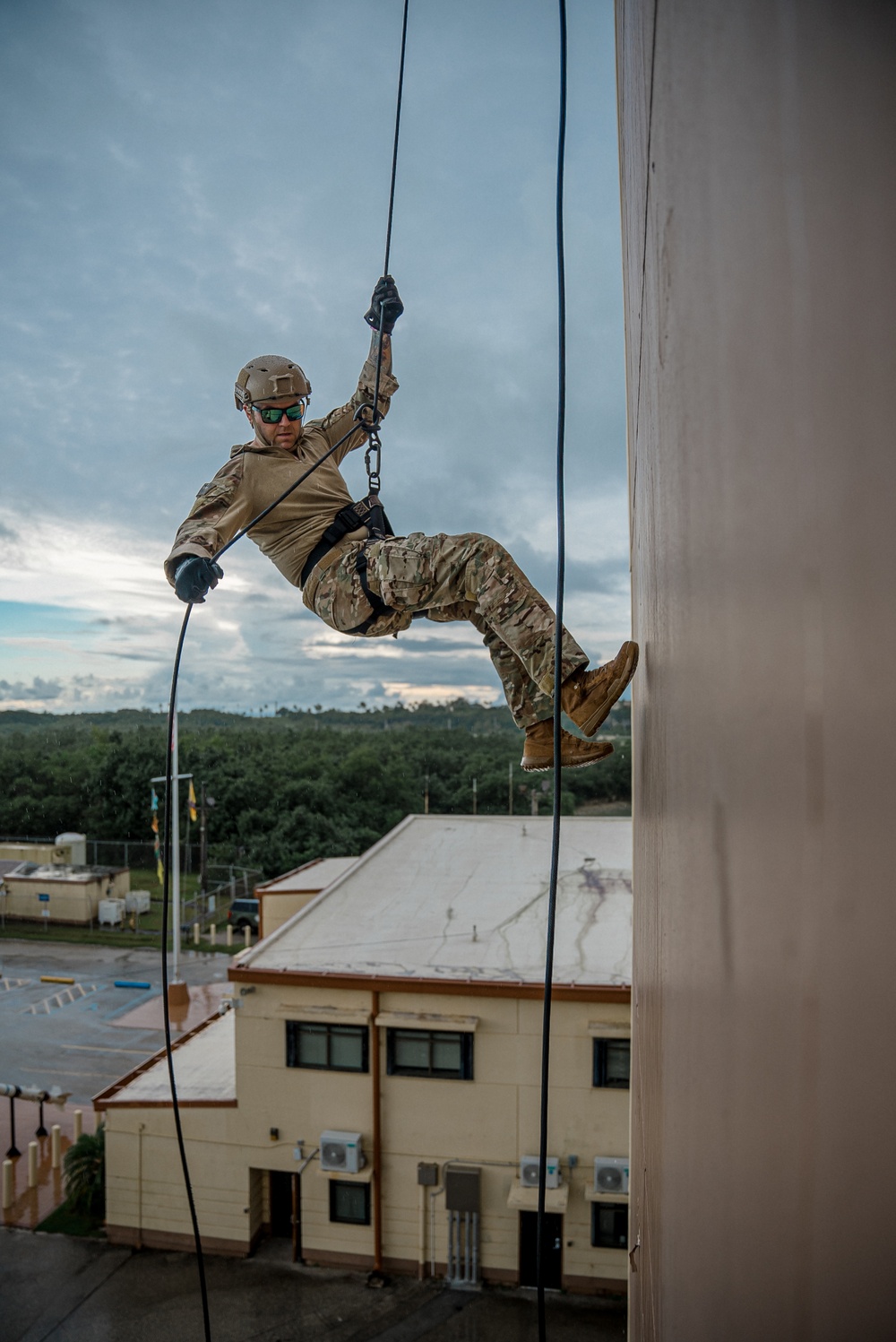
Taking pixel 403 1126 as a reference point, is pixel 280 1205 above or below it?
below

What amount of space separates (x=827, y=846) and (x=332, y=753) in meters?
63.0

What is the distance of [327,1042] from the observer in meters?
10.8

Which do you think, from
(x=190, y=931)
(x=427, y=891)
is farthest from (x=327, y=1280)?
(x=190, y=931)

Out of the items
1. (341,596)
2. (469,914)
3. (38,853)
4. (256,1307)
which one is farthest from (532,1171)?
(38,853)

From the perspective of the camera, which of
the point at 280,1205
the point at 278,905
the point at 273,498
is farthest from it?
the point at 278,905

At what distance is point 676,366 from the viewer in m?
0.92

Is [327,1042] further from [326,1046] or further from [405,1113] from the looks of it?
[405,1113]

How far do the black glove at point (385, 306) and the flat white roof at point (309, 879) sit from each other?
1231 centimetres

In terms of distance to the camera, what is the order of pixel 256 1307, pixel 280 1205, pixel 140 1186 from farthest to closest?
1. pixel 280 1205
2. pixel 140 1186
3. pixel 256 1307

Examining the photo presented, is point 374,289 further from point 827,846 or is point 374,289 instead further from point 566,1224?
point 566,1224

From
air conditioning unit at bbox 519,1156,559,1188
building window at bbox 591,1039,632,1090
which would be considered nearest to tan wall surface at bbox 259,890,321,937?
air conditioning unit at bbox 519,1156,559,1188

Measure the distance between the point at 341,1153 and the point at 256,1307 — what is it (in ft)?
7.36

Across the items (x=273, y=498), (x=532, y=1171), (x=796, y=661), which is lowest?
(x=532, y=1171)

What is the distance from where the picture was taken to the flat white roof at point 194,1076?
11.4 metres
